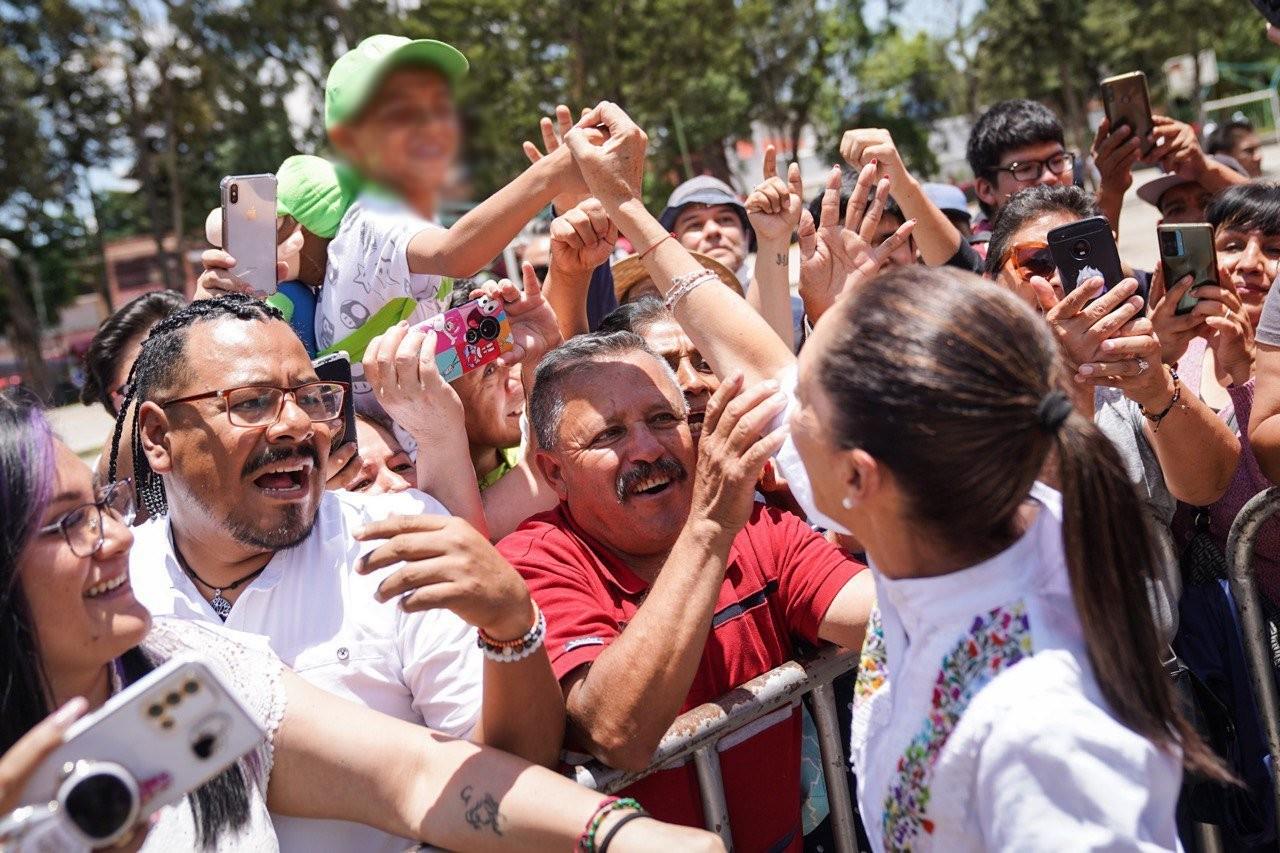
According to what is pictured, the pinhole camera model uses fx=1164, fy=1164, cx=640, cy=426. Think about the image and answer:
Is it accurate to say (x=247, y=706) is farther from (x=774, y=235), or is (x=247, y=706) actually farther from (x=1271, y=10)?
(x=1271, y=10)

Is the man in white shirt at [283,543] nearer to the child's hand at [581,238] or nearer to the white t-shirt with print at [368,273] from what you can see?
the white t-shirt with print at [368,273]

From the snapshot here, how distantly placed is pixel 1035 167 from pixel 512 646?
359cm

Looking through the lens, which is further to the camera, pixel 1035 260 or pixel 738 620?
pixel 1035 260

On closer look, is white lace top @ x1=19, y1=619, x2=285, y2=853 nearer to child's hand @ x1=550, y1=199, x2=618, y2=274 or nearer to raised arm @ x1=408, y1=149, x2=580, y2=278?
raised arm @ x1=408, y1=149, x2=580, y2=278

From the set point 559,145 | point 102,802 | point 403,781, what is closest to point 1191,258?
point 559,145

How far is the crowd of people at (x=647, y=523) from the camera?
5.23 feet

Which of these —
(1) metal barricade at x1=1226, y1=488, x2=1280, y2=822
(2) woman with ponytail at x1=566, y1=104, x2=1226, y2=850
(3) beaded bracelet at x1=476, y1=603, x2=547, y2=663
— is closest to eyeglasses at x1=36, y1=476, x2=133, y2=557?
(3) beaded bracelet at x1=476, y1=603, x2=547, y2=663

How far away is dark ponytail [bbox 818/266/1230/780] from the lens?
1568 mm

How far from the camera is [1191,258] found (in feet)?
9.25

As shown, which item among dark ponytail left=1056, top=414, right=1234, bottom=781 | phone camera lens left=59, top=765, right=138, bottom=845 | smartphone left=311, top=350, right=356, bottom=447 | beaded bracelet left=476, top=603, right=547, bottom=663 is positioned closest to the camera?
phone camera lens left=59, top=765, right=138, bottom=845

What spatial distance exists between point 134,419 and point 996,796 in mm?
2302

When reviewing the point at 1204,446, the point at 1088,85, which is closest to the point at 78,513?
the point at 1204,446

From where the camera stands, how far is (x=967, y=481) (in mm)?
1609

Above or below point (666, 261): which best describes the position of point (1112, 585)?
below
